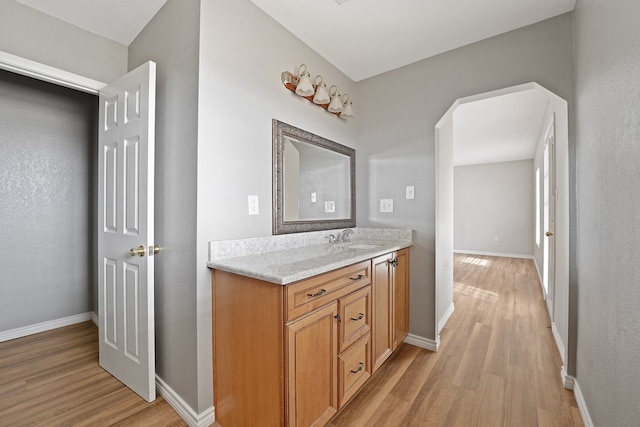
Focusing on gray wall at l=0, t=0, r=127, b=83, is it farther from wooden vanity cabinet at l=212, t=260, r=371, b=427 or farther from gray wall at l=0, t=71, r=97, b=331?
wooden vanity cabinet at l=212, t=260, r=371, b=427

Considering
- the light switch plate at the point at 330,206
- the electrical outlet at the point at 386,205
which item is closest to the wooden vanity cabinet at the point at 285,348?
the light switch plate at the point at 330,206

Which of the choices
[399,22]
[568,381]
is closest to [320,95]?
[399,22]

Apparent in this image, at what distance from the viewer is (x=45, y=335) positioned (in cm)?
246

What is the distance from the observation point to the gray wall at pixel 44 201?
2.40 meters

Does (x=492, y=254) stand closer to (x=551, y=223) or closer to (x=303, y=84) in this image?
(x=551, y=223)

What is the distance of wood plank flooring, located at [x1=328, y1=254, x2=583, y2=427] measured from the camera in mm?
1532

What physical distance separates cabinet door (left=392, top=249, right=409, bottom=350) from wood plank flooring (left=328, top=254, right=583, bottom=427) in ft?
0.57

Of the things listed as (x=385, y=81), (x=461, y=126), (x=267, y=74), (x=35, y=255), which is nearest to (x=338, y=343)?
(x=267, y=74)

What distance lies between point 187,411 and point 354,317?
106cm

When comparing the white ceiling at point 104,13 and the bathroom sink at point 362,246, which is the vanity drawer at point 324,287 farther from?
the white ceiling at point 104,13

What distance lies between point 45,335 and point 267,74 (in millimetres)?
3047

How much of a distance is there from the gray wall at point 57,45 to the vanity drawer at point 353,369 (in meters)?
2.59

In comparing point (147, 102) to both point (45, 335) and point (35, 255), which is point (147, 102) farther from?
point (45, 335)

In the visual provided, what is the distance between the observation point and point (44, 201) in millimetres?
2576
